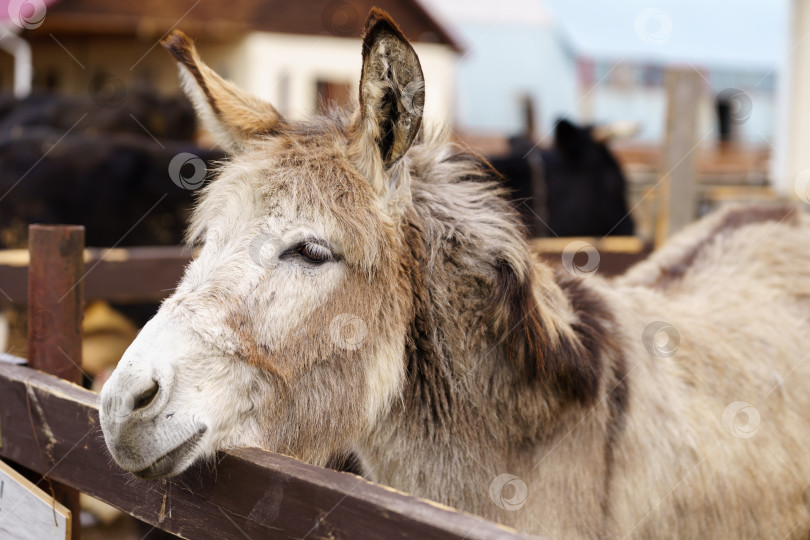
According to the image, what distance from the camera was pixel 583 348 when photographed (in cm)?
220

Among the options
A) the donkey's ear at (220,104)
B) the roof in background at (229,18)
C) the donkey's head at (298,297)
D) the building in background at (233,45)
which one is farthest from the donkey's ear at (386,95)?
the roof in background at (229,18)

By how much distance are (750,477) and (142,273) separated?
10.8ft

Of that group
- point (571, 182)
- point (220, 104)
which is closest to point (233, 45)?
point (571, 182)

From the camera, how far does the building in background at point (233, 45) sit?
1952 cm

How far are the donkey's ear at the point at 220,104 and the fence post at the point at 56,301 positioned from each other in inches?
22.9

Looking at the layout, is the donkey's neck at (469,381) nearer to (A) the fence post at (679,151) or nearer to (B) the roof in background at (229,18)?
(A) the fence post at (679,151)

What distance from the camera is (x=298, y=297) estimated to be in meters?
1.96

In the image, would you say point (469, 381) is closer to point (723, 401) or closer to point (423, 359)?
point (423, 359)

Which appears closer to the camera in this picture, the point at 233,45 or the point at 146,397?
the point at 146,397

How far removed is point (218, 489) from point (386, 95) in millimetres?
1099

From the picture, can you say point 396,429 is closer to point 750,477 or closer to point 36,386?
point 36,386

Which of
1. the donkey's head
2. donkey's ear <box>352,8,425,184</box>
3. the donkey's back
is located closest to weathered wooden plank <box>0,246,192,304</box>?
the donkey's head

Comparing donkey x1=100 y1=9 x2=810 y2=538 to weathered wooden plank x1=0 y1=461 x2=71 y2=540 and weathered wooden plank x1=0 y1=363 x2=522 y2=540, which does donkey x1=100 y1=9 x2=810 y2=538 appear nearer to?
weathered wooden plank x1=0 y1=363 x2=522 y2=540

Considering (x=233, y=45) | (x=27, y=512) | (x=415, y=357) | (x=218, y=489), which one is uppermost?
(x=233, y=45)
